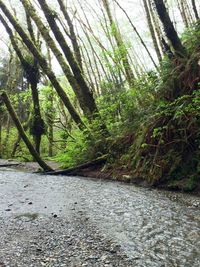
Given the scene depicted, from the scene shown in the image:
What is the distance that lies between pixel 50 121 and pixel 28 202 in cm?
906

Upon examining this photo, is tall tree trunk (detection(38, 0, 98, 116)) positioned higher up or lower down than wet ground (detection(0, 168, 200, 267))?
higher up

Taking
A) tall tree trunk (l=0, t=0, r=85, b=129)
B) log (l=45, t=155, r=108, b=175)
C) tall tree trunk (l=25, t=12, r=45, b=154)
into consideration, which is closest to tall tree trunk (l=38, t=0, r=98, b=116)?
tall tree trunk (l=0, t=0, r=85, b=129)

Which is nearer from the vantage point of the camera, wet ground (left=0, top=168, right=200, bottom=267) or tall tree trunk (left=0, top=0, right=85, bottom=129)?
wet ground (left=0, top=168, right=200, bottom=267)

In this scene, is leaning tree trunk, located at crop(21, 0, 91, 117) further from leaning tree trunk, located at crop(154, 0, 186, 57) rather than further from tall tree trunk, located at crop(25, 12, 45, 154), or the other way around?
leaning tree trunk, located at crop(154, 0, 186, 57)

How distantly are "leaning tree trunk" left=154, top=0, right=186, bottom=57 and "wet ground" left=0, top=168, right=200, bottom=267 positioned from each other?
3425mm

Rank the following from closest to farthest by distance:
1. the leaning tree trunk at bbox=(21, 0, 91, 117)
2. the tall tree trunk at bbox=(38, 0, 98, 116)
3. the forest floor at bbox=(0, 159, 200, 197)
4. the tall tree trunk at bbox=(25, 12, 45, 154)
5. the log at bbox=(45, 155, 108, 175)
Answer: the forest floor at bbox=(0, 159, 200, 197) → the log at bbox=(45, 155, 108, 175) → the tall tree trunk at bbox=(38, 0, 98, 116) → the leaning tree trunk at bbox=(21, 0, 91, 117) → the tall tree trunk at bbox=(25, 12, 45, 154)

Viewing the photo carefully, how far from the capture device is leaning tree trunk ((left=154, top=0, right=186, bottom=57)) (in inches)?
305

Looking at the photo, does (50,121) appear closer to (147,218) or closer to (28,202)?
(28,202)

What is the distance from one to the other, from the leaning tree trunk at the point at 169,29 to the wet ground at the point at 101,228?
11.2 ft

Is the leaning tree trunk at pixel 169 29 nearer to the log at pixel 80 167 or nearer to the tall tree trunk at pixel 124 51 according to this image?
the log at pixel 80 167

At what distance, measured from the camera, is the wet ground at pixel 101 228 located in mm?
3420

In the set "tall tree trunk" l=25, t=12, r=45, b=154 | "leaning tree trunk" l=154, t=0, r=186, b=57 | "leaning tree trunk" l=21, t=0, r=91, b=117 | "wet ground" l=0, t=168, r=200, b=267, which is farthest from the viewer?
"tall tree trunk" l=25, t=12, r=45, b=154

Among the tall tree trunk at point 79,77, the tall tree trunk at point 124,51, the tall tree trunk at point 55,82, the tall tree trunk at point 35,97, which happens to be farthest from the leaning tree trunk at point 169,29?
the tall tree trunk at point 35,97

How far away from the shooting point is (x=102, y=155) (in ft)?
32.2
